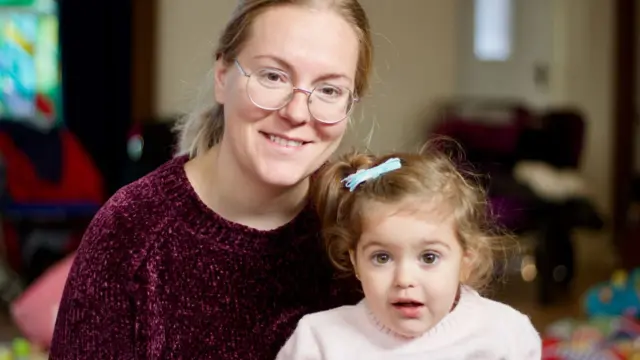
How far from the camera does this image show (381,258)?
1.46m

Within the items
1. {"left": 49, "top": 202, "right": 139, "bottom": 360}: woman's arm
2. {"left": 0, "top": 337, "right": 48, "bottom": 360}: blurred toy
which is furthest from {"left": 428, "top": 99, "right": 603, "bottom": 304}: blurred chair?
{"left": 49, "top": 202, "right": 139, "bottom": 360}: woman's arm

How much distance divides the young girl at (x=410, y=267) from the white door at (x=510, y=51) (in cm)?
452

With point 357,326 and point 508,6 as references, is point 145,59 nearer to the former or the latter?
point 508,6

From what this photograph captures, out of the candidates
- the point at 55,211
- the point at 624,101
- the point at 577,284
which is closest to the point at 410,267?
the point at 55,211

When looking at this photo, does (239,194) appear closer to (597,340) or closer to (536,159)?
(597,340)

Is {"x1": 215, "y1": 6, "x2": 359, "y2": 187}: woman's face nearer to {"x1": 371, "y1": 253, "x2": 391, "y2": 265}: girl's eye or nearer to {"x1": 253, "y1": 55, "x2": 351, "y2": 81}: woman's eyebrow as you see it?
{"x1": 253, "y1": 55, "x2": 351, "y2": 81}: woman's eyebrow

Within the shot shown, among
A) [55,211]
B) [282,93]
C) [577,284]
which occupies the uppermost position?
[282,93]

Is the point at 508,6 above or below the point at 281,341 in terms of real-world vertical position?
above

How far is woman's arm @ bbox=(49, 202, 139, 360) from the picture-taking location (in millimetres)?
1510

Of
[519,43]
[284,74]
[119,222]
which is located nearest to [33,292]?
[119,222]

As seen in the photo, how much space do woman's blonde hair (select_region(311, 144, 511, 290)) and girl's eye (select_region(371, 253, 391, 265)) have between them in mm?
54

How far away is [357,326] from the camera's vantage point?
1531 mm

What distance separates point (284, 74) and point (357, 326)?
412 millimetres

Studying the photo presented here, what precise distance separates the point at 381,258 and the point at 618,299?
96.1 inches
